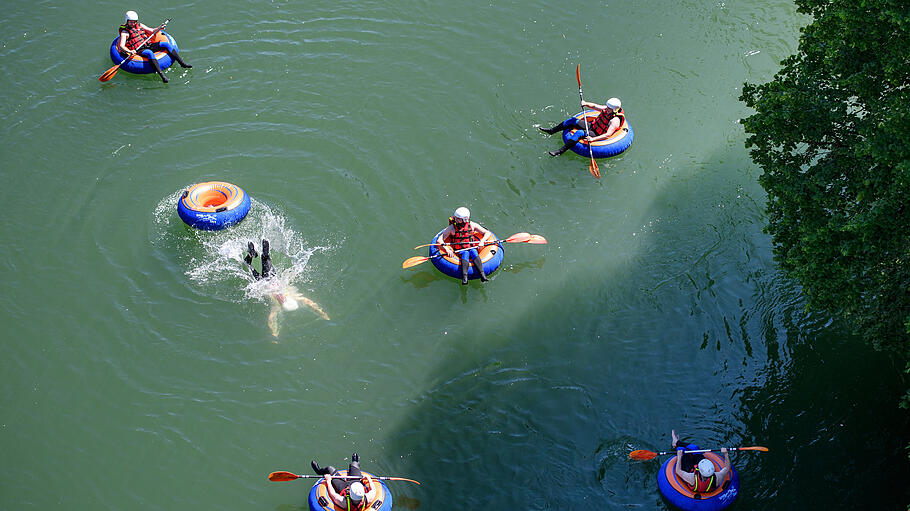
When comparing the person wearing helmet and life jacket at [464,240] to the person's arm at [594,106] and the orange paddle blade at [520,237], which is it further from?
the person's arm at [594,106]

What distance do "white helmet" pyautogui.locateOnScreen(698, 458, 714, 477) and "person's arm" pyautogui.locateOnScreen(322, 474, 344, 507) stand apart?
5.83 m

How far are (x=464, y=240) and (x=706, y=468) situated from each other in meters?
6.62

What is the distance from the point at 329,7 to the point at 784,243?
1442 centimetres

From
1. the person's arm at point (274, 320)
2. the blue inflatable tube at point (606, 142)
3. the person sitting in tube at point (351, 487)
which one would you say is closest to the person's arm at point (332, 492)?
the person sitting in tube at point (351, 487)

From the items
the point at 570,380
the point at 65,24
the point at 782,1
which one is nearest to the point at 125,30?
the point at 65,24

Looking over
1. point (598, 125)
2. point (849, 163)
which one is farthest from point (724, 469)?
point (598, 125)

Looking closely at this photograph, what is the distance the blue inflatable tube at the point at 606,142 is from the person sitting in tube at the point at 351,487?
30.6 ft

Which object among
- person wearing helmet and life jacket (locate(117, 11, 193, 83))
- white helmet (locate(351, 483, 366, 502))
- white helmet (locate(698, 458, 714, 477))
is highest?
person wearing helmet and life jacket (locate(117, 11, 193, 83))

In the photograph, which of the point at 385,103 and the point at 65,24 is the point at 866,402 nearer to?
the point at 385,103

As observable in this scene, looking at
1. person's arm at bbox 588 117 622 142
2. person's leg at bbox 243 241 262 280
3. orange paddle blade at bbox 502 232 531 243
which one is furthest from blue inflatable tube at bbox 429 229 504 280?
person's arm at bbox 588 117 622 142

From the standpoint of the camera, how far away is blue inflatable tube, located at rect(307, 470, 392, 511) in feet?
43.6

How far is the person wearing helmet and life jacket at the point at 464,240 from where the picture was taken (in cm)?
1684

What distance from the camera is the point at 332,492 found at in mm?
13336

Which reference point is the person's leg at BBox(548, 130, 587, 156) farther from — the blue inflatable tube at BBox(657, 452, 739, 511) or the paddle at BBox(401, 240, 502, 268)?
the blue inflatable tube at BBox(657, 452, 739, 511)
